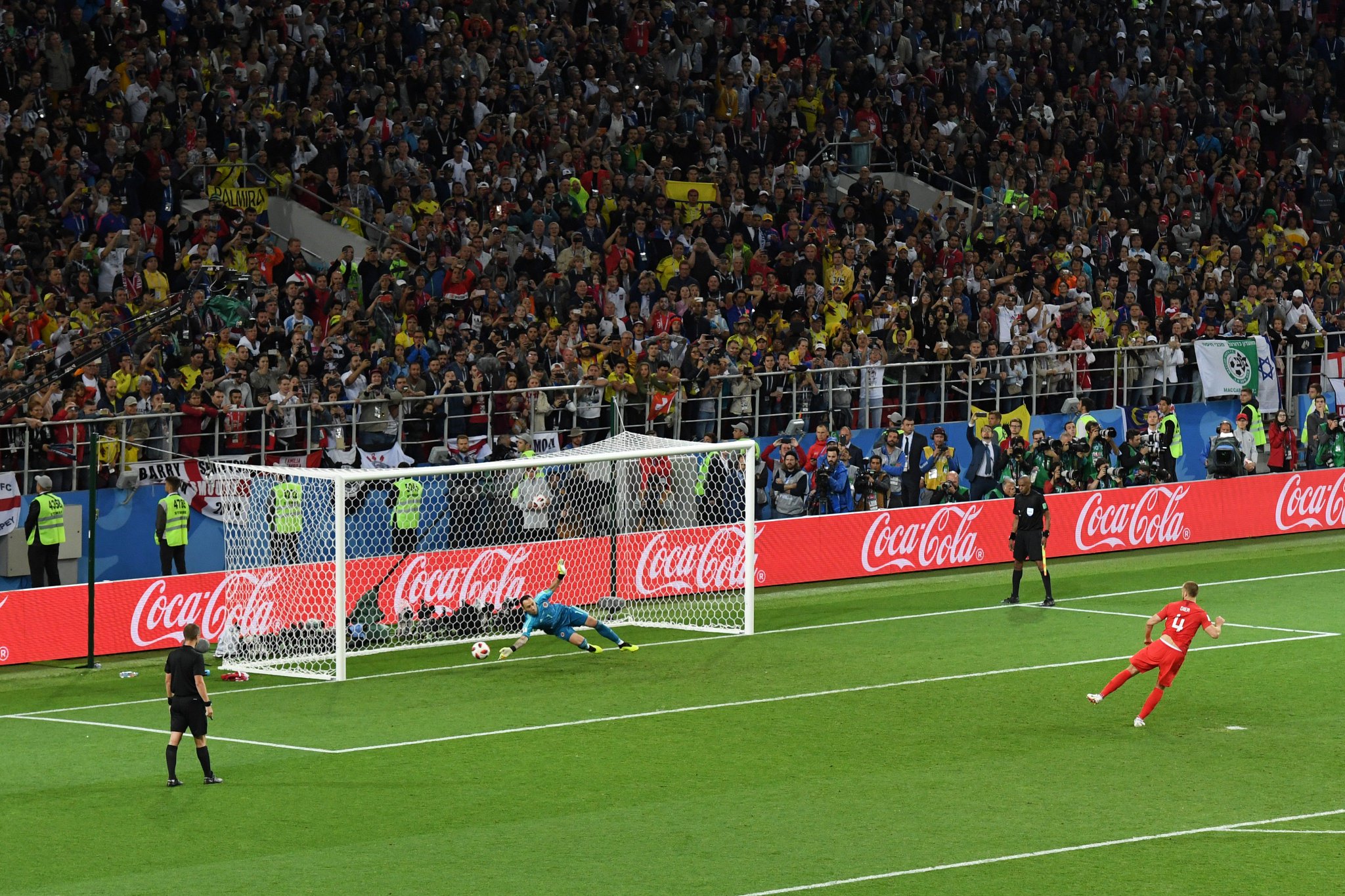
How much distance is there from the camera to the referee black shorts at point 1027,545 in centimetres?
2567

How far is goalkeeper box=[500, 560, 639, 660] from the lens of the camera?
22219 mm

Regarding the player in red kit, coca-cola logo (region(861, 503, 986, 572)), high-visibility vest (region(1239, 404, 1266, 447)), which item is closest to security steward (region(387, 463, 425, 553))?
coca-cola logo (region(861, 503, 986, 572))

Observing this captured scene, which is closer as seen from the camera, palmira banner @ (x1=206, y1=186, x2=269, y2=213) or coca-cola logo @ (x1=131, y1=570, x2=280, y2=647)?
coca-cola logo @ (x1=131, y1=570, x2=280, y2=647)

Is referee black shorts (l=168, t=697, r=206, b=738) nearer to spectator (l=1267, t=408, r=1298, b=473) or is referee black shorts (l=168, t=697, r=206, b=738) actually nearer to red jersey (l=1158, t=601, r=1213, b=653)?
red jersey (l=1158, t=601, r=1213, b=653)

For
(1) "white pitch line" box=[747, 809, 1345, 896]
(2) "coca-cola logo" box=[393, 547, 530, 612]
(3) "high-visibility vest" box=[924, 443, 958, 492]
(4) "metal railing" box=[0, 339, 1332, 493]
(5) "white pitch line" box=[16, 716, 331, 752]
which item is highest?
(4) "metal railing" box=[0, 339, 1332, 493]

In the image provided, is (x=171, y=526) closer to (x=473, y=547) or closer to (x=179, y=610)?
(x=179, y=610)

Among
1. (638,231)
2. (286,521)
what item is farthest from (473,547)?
(638,231)

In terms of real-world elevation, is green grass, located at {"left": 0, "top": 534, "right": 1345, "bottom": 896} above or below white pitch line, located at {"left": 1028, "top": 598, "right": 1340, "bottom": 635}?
below

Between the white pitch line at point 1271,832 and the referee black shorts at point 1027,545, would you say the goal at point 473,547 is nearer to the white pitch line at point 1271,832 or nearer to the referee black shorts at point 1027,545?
the referee black shorts at point 1027,545

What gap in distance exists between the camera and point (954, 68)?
3719cm

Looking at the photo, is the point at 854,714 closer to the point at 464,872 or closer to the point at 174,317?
the point at 464,872

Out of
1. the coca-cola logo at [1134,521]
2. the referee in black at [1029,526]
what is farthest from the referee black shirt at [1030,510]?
the coca-cola logo at [1134,521]

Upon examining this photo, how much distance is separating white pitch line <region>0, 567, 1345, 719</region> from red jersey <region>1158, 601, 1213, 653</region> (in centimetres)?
632

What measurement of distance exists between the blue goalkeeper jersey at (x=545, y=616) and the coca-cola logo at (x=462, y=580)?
Result: 1.78 m
